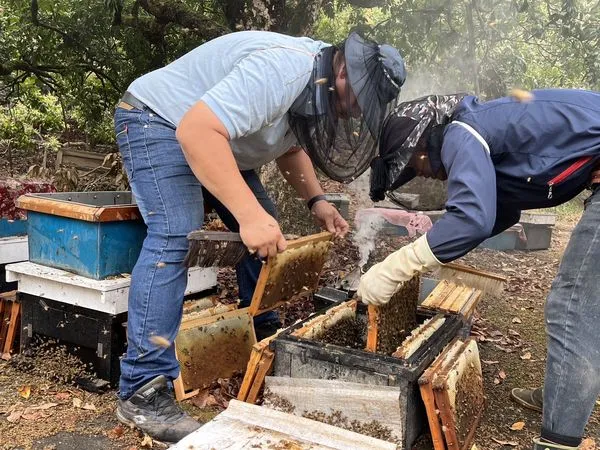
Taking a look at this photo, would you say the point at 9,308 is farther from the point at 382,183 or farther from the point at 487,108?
the point at 487,108

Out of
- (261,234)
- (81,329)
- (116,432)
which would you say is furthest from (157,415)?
(261,234)

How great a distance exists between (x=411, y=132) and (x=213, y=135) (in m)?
0.80

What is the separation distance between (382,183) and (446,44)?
5.43 metres

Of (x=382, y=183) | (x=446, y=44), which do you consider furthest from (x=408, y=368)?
(x=446, y=44)

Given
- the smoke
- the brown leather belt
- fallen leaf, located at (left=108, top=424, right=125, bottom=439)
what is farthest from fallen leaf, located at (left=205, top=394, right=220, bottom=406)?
the smoke

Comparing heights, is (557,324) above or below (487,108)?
below

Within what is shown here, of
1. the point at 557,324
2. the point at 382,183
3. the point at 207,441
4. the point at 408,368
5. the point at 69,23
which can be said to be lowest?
the point at 207,441

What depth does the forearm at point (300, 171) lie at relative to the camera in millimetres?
3330

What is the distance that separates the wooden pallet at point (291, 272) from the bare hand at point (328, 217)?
0.06m

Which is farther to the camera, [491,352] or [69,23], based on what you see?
[69,23]

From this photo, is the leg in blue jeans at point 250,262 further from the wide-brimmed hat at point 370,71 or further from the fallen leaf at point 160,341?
the wide-brimmed hat at point 370,71

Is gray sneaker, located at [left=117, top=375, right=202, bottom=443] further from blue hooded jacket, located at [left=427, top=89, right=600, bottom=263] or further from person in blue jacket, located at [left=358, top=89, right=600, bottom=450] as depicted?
blue hooded jacket, located at [left=427, top=89, right=600, bottom=263]

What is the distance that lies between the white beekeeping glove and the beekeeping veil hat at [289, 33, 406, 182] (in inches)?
21.7

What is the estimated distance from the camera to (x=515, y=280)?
5891mm
